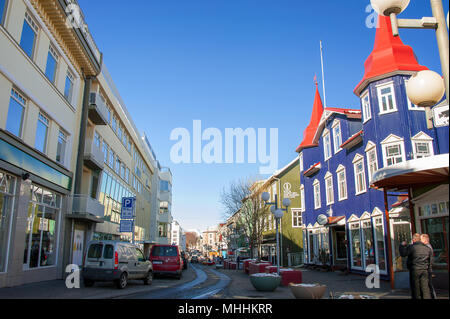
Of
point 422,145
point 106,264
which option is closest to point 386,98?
point 422,145

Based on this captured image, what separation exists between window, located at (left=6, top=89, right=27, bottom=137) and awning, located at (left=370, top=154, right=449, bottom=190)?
1314cm

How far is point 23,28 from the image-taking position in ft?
50.5

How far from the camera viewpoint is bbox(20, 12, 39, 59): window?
1547cm

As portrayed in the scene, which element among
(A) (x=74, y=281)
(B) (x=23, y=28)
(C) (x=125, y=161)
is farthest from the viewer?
(C) (x=125, y=161)

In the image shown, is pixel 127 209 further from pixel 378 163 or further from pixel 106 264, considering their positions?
pixel 378 163

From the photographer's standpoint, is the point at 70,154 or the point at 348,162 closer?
the point at 70,154

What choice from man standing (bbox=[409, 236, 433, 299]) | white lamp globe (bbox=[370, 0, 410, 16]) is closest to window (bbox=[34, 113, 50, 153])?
man standing (bbox=[409, 236, 433, 299])

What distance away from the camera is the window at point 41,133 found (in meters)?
17.2

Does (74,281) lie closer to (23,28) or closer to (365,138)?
(23,28)

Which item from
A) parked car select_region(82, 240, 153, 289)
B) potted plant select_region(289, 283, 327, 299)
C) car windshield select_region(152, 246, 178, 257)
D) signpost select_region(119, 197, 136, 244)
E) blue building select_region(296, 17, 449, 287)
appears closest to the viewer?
potted plant select_region(289, 283, 327, 299)

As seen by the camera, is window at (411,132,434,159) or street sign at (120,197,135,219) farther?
window at (411,132,434,159)

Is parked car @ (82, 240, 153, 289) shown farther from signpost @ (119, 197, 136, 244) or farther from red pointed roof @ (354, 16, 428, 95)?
red pointed roof @ (354, 16, 428, 95)
